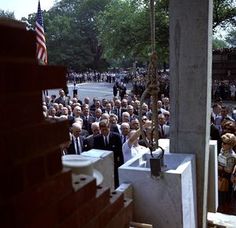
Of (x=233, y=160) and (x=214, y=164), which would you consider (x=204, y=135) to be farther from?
(x=233, y=160)

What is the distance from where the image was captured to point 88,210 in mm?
1747

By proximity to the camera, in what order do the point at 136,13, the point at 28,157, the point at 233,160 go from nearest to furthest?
the point at 28,157
the point at 233,160
the point at 136,13

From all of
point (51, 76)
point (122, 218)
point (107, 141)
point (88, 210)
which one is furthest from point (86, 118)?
point (51, 76)

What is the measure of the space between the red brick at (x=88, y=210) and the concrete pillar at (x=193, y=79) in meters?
3.90

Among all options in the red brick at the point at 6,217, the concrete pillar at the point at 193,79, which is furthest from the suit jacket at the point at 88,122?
the red brick at the point at 6,217

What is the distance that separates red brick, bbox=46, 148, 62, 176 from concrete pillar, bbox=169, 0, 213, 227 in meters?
4.39

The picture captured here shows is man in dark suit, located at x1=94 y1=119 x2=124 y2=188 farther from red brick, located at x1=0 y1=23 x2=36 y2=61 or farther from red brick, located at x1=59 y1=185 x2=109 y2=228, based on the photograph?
red brick, located at x1=0 y1=23 x2=36 y2=61

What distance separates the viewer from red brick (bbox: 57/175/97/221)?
1529 mm

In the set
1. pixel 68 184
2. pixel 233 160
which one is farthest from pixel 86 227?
pixel 233 160

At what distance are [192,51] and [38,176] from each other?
4647 mm

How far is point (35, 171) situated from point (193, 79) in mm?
4614

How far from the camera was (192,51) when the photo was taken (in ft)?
18.6

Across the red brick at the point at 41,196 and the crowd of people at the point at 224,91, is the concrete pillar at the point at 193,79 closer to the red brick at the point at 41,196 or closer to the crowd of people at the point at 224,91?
the red brick at the point at 41,196

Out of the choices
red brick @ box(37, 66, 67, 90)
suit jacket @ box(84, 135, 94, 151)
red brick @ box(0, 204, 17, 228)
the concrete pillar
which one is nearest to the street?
suit jacket @ box(84, 135, 94, 151)
